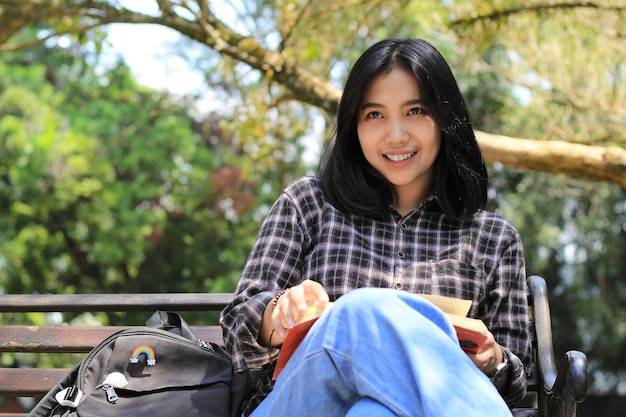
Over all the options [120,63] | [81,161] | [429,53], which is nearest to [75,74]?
[120,63]

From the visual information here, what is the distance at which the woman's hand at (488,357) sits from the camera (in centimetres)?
187

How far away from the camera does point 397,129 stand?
2221mm

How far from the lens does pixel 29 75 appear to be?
1202 centimetres

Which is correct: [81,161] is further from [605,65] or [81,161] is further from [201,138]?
[605,65]

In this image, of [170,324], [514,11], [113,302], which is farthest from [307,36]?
[170,324]

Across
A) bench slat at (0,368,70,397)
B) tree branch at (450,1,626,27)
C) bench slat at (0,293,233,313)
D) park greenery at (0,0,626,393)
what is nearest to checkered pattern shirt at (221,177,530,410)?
bench slat at (0,293,233,313)

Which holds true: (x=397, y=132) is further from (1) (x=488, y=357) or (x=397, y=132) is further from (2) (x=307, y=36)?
(2) (x=307, y=36)

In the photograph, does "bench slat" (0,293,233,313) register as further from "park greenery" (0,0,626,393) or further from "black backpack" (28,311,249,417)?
"park greenery" (0,0,626,393)

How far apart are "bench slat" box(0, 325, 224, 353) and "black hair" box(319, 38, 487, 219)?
651mm

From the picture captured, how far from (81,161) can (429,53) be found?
29.0ft

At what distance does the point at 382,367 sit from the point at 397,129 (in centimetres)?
87

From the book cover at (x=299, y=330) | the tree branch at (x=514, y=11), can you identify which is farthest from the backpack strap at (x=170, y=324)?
the tree branch at (x=514, y=11)

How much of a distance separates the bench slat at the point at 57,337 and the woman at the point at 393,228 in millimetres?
549

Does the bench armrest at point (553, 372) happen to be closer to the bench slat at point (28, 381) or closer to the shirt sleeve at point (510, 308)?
the shirt sleeve at point (510, 308)
